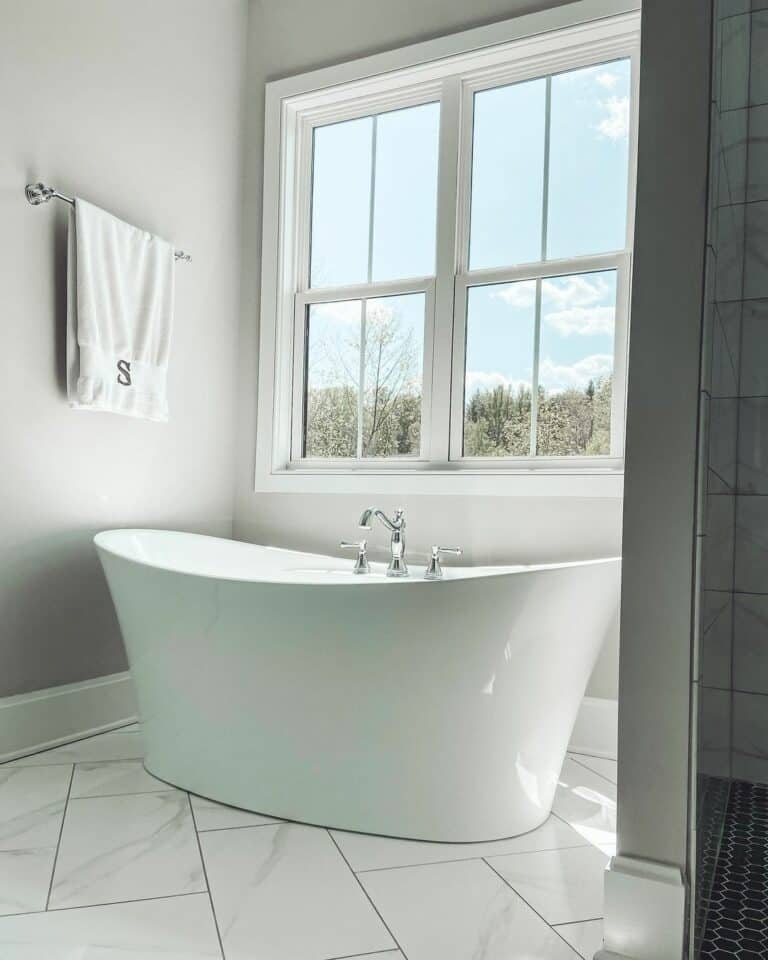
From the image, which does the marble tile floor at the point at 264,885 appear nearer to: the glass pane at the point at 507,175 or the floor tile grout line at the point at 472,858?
the floor tile grout line at the point at 472,858

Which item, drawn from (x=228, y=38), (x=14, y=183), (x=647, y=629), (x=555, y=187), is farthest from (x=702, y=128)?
(x=228, y=38)

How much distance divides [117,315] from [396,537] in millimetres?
1194

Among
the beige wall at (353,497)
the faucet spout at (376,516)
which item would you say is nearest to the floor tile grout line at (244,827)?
the faucet spout at (376,516)

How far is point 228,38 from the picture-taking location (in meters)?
3.16

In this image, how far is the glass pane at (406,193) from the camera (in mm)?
2961

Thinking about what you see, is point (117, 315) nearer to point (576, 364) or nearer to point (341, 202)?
point (341, 202)

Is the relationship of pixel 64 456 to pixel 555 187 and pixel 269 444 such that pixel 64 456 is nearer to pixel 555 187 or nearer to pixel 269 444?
pixel 269 444

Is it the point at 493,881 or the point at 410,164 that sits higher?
the point at 410,164

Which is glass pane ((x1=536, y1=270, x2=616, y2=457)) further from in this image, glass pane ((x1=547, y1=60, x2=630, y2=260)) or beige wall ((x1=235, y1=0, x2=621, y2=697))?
beige wall ((x1=235, y1=0, x2=621, y2=697))

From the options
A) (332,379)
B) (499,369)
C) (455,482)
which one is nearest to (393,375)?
(332,379)

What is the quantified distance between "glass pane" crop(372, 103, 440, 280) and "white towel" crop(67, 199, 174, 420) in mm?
847

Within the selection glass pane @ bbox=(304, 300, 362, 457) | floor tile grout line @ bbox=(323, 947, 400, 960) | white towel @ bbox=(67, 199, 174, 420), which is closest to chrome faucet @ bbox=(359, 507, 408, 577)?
glass pane @ bbox=(304, 300, 362, 457)

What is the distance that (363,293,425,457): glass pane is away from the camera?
2.97m

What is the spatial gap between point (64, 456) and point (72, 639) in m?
0.60
